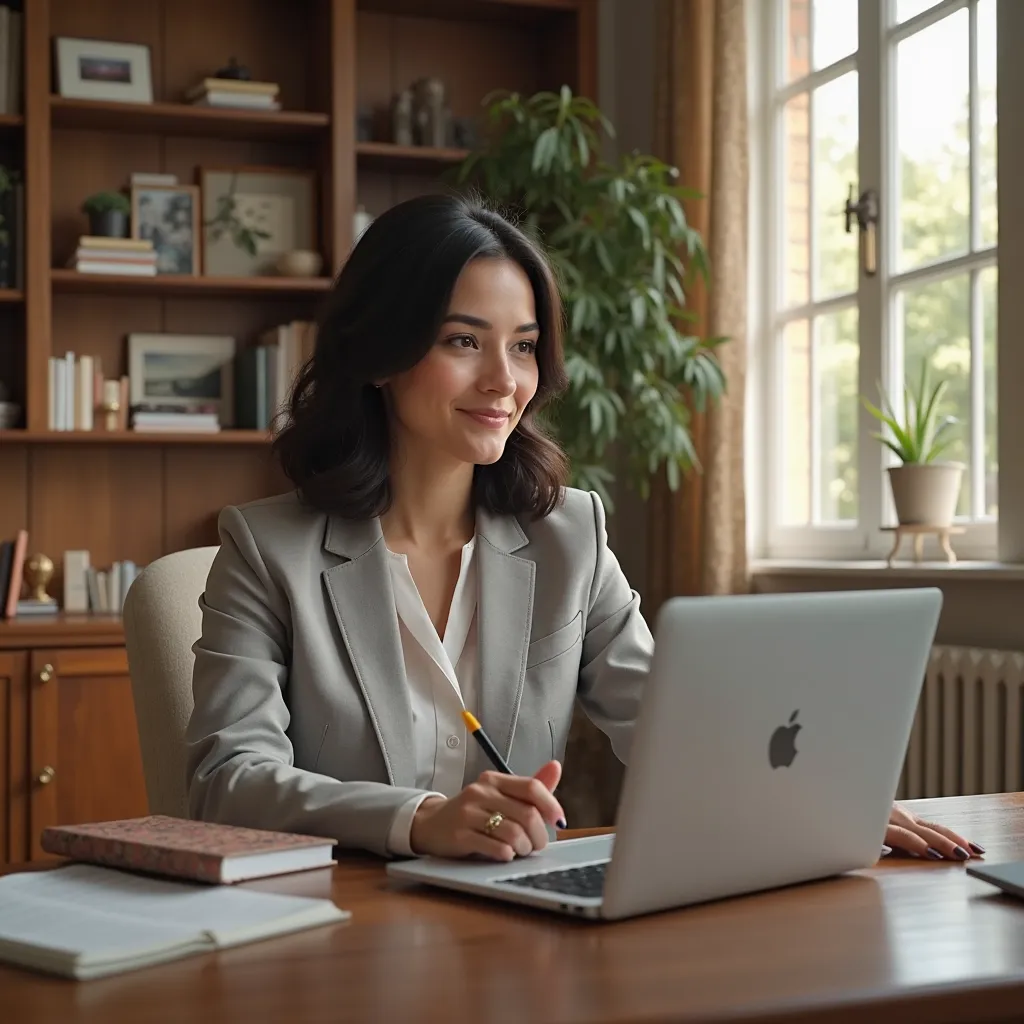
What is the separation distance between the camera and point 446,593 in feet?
5.90

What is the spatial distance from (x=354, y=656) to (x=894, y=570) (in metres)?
1.86

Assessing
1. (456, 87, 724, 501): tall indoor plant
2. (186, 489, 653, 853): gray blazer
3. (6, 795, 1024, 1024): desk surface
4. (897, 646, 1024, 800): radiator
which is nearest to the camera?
(6, 795, 1024, 1024): desk surface

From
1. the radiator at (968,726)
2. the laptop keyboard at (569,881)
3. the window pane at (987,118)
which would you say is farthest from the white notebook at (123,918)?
the window pane at (987,118)

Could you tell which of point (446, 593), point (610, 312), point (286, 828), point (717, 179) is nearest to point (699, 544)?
point (610, 312)

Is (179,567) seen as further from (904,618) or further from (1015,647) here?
(1015,647)

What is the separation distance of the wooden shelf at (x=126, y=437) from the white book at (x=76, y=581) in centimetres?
31

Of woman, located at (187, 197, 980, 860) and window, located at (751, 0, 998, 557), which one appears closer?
woman, located at (187, 197, 980, 860)

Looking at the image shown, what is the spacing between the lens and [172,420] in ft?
13.0

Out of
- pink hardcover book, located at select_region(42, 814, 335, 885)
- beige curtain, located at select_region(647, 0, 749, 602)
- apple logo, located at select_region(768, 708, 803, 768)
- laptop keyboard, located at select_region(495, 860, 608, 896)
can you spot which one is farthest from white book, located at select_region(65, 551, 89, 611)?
apple logo, located at select_region(768, 708, 803, 768)

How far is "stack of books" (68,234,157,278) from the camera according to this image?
3.83 m

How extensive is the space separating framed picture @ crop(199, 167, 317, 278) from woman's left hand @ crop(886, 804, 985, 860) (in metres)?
3.10

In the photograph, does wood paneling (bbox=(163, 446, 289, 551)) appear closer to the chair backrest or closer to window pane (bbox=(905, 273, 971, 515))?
window pane (bbox=(905, 273, 971, 515))

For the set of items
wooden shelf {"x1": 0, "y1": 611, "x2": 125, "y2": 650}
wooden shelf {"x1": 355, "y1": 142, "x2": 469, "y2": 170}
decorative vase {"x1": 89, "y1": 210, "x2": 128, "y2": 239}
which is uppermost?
wooden shelf {"x1": 355, "y1": 142, "x2": 469, "y2": 170}

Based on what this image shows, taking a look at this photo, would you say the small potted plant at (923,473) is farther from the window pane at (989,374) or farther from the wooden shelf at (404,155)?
the wooden shelf at (404,155)
